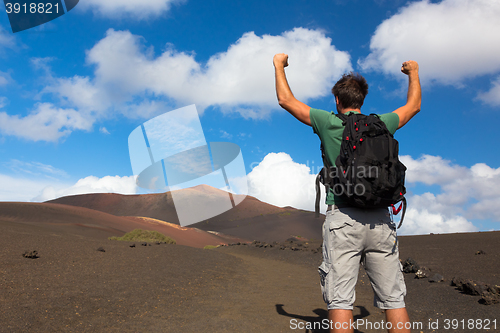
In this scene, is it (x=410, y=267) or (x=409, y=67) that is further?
(x=410, y=267)

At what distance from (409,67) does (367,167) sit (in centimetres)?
130

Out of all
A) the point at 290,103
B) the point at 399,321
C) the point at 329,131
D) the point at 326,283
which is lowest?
the point at 399,321

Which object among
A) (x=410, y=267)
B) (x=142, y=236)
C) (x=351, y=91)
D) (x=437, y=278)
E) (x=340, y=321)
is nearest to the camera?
(x=340, y=321)

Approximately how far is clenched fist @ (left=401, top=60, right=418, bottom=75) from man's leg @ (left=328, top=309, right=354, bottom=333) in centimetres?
218

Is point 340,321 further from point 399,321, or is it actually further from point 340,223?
point 340,223

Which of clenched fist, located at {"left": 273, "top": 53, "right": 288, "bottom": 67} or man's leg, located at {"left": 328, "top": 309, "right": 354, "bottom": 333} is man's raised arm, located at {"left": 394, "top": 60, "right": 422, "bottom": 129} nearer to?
clenched fist, located at {"left": 273, "top": 53, "right": 288, "bottom": 67}

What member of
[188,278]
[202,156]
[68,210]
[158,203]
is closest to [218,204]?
[158,203]

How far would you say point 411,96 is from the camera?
8.70ft

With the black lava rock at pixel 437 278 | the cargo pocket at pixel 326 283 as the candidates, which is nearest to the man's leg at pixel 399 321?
the cargo pocket at pixel 326 283

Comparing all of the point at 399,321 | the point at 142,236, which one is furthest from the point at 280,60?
the point at 142,236

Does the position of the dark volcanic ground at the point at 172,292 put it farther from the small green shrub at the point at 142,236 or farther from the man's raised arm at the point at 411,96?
the small green shrub at the point at 142,236

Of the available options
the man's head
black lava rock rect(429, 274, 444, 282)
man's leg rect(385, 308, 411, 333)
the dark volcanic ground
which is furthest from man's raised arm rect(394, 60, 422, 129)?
black lava rock rect(429, 274, 444, 282)

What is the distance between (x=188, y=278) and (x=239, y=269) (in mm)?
2439

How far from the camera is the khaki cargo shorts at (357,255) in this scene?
2193mm
